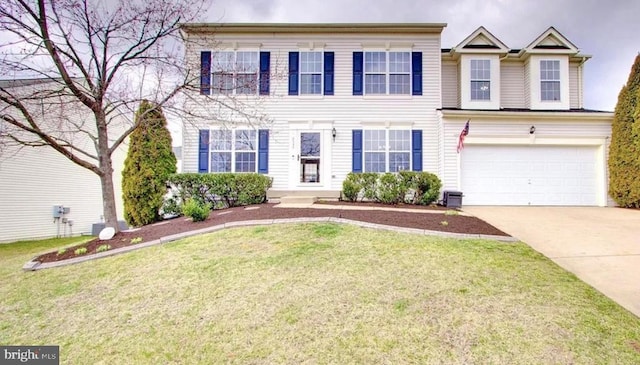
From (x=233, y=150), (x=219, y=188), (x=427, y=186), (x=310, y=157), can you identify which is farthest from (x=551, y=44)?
(x=219, y=188)

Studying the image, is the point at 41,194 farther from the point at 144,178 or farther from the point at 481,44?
the point at 481,44

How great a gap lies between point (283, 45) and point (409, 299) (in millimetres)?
11161

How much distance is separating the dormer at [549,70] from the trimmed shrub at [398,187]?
18.8 ft

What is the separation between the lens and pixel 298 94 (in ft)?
40.9

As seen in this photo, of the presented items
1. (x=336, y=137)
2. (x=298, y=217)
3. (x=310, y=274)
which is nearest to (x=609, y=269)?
(x=310, y=274)

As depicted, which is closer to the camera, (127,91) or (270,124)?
(127,91)

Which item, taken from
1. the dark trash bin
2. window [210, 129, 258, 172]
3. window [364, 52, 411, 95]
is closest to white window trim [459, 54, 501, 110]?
window [364, 52, 411, 95]

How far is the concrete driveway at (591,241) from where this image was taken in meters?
4.37

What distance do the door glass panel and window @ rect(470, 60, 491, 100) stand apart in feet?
20.8

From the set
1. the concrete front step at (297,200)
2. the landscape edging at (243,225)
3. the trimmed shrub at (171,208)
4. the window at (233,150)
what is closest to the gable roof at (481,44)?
the concrete front step at (297,200)

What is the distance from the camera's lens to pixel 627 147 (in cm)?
1091

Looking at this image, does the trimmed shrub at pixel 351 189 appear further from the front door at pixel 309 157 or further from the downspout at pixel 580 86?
the downspout at pixel 580 86

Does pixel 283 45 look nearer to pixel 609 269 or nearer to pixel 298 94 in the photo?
pixel 298 94

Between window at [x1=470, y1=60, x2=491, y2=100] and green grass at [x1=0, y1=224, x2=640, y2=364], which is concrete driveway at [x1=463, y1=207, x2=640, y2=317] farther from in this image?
window at [x1=470, y1=60, x2=491, y2=100]
